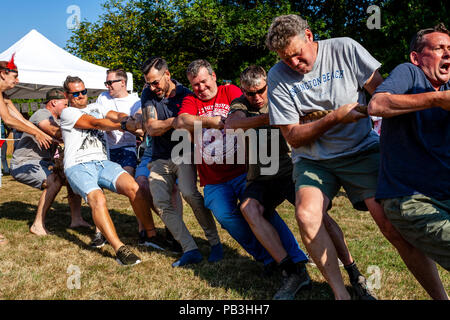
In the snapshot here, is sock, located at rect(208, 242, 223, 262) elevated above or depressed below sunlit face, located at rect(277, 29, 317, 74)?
below

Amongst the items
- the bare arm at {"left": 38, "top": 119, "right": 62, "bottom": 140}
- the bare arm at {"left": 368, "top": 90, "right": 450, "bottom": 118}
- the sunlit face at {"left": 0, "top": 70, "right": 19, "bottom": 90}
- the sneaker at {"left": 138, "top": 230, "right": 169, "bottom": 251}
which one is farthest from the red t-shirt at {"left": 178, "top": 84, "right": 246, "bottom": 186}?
the sunlit face at {"left": 0, "top": 70, "right": 19, "bottom": 90}

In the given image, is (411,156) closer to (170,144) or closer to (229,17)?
(170,144)

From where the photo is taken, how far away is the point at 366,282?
3.05m

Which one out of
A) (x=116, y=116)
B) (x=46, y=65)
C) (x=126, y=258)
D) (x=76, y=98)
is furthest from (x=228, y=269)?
(x=46, y=65)

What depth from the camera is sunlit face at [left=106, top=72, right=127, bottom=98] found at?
5.57 metres

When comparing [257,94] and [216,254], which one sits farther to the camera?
[216,254]

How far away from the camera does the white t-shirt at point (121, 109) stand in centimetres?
545

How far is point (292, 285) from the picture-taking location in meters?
3.03

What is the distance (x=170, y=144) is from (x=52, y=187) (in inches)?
86.2

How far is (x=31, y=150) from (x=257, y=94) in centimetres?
392

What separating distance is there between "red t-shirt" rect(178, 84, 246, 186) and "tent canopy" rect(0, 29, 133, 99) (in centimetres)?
633

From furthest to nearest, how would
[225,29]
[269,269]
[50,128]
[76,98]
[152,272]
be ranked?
[225,29]
[50,128]
[76,98]
[152,272]
[269,269]

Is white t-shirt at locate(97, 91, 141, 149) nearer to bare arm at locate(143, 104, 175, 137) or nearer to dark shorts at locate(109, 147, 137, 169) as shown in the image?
dark shorts at locate(109, 147, 137, 169)

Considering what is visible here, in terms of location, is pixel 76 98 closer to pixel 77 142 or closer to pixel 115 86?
pixel 77 142
